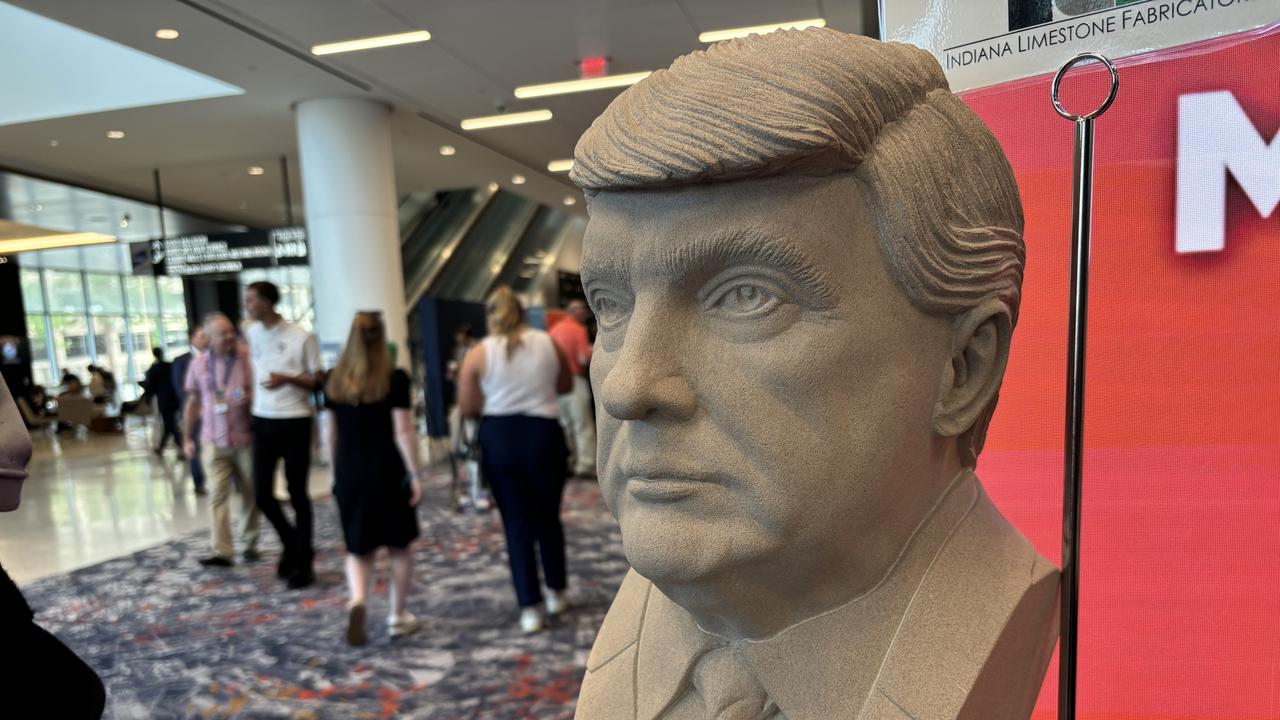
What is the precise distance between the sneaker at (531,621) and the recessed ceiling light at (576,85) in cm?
455

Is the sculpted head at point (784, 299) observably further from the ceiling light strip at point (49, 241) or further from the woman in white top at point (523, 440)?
the woman in white top at point (523, 440)

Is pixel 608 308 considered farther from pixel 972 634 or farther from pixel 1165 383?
pixel 1165 383

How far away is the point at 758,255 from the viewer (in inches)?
39.9

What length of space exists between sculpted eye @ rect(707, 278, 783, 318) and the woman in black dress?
9.69ft

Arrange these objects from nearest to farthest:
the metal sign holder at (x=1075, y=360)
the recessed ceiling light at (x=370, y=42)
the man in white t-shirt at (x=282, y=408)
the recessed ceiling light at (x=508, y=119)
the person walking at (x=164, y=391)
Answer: the metal sign holder at (x=1075, y=360) → the man in white t-shirt at (x=282, y=408) → the recessed ceiling light at (x=370, y=42) → the person walking at (x=164, y=391) → the recessed ceiling light at (x=508, y=119)

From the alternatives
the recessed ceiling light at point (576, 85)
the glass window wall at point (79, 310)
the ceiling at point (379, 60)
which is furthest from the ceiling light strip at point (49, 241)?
the recessed ceiling light at point (576, 85)

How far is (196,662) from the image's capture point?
147 inches

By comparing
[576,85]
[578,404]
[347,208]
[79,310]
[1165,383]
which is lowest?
[578,404]

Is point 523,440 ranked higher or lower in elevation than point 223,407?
lower

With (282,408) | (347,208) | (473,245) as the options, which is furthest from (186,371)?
(473,245)

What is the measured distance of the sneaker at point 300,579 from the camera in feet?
15.7

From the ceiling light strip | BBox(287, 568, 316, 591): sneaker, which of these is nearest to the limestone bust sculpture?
the ceiling light strip

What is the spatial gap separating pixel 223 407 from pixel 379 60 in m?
2.94

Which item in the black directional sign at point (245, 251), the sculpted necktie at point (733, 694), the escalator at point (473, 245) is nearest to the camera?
the sculpted necktie at point (733, 694)
